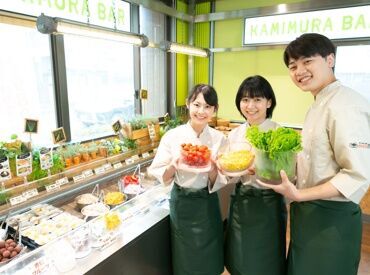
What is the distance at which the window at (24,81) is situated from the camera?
9.91 feet

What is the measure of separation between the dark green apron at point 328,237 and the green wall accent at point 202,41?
4469mm

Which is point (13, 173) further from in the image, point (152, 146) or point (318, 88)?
point (318, 88)

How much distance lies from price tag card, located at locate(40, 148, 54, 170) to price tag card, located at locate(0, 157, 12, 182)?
24 cm

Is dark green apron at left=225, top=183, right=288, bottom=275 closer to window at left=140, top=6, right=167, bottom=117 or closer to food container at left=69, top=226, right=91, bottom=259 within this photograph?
food container at left=69, top=226, right=91, bottom=259

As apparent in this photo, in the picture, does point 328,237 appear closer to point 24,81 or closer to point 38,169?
point 38,169

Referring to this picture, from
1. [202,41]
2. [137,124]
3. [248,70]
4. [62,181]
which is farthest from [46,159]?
[202,41]

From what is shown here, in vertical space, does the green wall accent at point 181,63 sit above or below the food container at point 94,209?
above

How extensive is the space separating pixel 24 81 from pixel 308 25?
4.27m

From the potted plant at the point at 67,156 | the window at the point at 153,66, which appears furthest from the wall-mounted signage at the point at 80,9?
the potted plant at the point at 67,156

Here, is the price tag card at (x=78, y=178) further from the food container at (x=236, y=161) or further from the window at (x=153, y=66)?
the window at (x=153, y=66)

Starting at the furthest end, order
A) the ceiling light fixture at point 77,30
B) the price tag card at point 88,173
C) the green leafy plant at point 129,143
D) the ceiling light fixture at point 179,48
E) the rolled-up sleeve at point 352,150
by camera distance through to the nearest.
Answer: the ceiling light fixture at point 179,48 < the green leafy plant at point 129,143 < the price tag card at point 88,173 < the ceiling light fixture at point 77,30 < the rolled-up sleeve at point 352,150

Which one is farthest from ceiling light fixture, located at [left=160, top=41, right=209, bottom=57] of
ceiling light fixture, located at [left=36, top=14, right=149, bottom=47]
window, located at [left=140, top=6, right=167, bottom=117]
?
window, located at [left=140, top=6, right=167, bottom=117]

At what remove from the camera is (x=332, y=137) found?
1.50 metres

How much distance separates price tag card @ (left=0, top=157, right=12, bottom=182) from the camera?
6.71 feet
